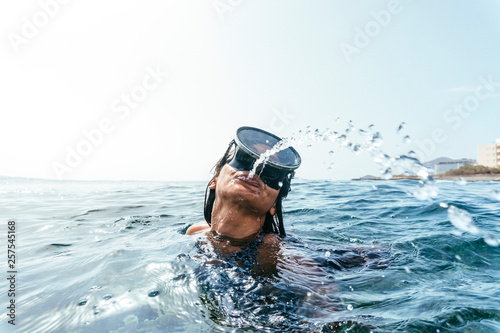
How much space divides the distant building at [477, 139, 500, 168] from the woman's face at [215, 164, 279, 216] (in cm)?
4879

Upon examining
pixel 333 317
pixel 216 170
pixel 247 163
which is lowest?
pixel 333 317

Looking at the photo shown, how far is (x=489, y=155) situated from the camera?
145 feet

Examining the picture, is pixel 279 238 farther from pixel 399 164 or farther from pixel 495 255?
pixel 495 255

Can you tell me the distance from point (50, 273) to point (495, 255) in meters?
4.80

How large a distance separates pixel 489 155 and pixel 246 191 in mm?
52691

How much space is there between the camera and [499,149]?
41.5 meters

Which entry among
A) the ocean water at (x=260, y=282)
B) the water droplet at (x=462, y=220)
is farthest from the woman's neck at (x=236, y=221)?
the water droplet at (x=462, y=220)

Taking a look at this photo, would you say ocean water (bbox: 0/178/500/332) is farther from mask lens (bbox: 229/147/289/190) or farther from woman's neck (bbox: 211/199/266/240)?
mask lens (bbox: 229/147/289/190)

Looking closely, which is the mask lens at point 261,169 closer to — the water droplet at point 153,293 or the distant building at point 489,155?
the water droplet at point 153,293

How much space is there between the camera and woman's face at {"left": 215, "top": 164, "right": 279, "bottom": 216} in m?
3.22

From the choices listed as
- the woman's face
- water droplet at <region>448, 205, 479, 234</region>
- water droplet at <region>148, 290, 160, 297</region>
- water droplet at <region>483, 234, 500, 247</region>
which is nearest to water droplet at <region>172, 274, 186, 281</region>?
water droplet at <region>148, 290, 160, 297</region>

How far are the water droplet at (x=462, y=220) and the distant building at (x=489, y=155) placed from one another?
145 ft

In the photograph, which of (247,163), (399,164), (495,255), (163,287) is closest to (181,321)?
(163,287)

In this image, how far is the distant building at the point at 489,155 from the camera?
4169 cm
